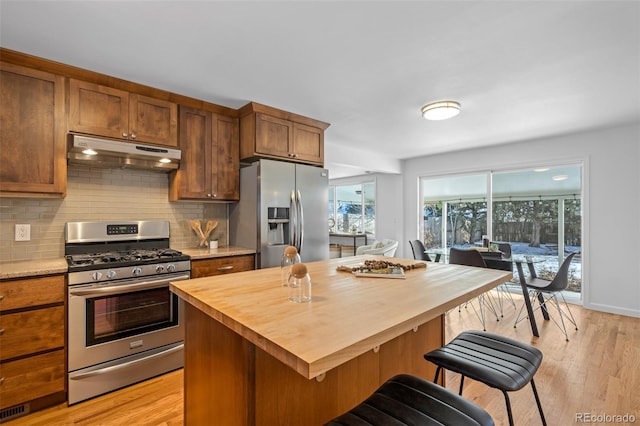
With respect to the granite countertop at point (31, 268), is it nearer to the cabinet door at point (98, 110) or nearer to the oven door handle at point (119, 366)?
the oven door handle at point (119, 366)

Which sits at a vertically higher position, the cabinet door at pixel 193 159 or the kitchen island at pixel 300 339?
the cabinet door at pixel 193 159

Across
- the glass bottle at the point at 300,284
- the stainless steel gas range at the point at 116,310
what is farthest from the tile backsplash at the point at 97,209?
the glass bottle at the point at 300,284

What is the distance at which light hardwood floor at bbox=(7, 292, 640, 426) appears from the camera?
190cm

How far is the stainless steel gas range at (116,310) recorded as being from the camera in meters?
2.07

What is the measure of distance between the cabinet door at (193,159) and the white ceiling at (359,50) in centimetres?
24

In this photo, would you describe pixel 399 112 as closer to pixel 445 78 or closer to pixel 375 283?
pixel 445 78

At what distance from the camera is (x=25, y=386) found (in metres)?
1.91

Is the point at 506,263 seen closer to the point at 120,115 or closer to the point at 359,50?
the point at 359,50

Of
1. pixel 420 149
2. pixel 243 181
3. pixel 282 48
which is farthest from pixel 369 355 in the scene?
pixel 420 149

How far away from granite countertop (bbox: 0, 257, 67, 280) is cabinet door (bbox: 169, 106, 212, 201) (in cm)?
106

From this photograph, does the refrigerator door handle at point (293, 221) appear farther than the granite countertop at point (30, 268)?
Yes

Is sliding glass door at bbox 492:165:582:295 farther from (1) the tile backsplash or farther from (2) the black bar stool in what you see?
(1) the tile backsplash

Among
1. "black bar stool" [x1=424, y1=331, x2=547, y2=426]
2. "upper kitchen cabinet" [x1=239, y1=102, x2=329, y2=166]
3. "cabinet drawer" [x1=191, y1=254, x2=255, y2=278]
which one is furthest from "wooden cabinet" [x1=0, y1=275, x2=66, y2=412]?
"black bar stool" [x1=424, y1=331, x2=547, y2=426]

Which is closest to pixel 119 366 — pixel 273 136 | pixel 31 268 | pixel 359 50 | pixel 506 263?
pixel 31 268
